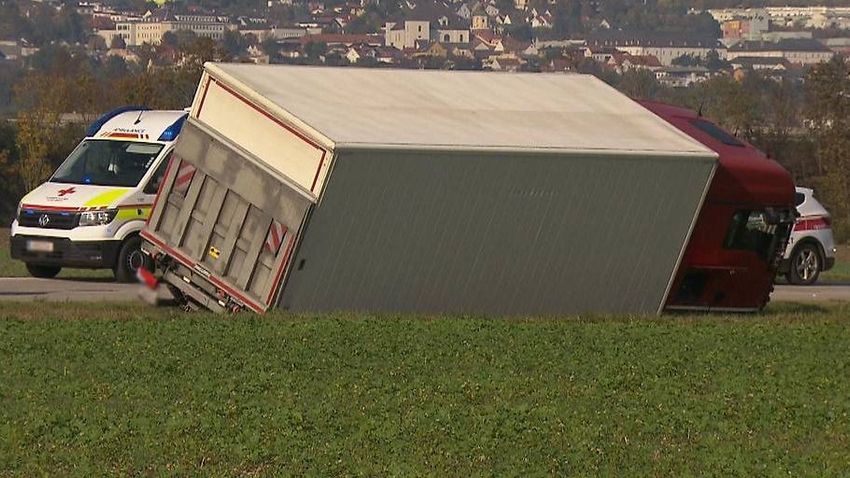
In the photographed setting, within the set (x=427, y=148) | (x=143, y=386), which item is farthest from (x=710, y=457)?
(x=427, y=148)

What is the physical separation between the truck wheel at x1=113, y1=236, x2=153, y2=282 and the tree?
3912 centimetres

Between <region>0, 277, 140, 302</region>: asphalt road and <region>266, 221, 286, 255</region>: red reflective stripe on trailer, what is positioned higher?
<region>266, 221, 286, 255</region>: red reflective stripe on trailer

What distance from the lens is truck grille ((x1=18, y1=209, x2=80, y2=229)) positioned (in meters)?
25.0

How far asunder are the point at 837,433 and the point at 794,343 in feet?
16.3

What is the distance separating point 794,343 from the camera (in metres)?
18.8

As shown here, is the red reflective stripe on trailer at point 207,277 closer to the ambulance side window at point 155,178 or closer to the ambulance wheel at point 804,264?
the ambulance side window at point 155,178

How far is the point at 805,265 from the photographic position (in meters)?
30.9

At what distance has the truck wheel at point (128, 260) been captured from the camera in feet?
82.0

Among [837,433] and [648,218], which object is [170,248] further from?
[837,433]

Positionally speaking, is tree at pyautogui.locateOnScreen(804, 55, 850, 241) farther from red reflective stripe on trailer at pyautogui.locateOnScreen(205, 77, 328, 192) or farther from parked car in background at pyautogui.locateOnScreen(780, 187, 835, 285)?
red reflective stripe on trailer at pyautogui.locateOnScreen(205, 77, 328, 192)

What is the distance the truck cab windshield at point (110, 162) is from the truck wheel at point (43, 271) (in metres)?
1.27

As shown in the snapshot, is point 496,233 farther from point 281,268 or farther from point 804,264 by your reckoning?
point 804,264

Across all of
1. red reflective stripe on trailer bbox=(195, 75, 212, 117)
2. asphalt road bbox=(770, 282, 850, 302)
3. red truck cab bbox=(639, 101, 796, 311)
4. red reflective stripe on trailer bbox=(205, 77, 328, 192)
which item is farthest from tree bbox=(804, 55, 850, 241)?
red reflective stripe on trailer bbox=(205, 77, 328, 192)

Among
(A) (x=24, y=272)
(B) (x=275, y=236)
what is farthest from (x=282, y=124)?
(A) (x=24, y=272)
